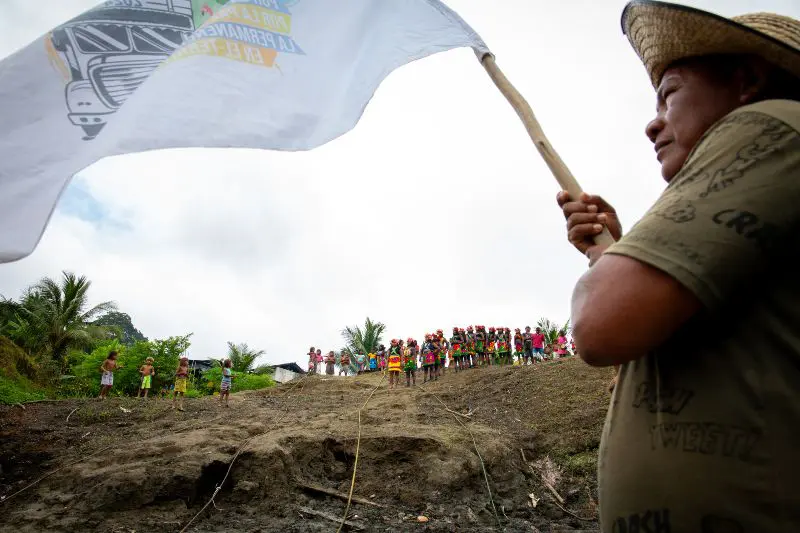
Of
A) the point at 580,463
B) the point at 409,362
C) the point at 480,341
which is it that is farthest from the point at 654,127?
the point at 480,341

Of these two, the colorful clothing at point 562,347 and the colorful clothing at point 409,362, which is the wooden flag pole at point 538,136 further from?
the colorful clothing at point 562,347

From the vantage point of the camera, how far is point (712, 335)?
35.7 inches

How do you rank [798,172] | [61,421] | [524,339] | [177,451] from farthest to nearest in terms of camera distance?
[524,339] → [61,421] → [177,451] → [798,172]

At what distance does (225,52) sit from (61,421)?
8.90 meters

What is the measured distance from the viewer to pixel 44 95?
250cm

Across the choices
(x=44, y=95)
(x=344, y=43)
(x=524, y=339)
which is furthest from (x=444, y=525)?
(x=524, y=339)

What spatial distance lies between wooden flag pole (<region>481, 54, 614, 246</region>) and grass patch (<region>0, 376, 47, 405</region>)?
13028 mm

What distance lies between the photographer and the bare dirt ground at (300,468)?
5324 millimetres

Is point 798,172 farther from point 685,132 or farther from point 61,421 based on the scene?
point 61,421

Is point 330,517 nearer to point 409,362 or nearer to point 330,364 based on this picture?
point 409,362

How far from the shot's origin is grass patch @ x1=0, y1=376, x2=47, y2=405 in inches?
465

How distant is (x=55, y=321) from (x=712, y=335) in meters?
28.0

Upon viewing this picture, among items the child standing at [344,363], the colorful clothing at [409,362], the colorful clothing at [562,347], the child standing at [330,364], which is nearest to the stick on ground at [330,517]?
the colorful clothing at [409,362]

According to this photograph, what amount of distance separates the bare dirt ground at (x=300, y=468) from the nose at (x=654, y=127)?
507 cm
